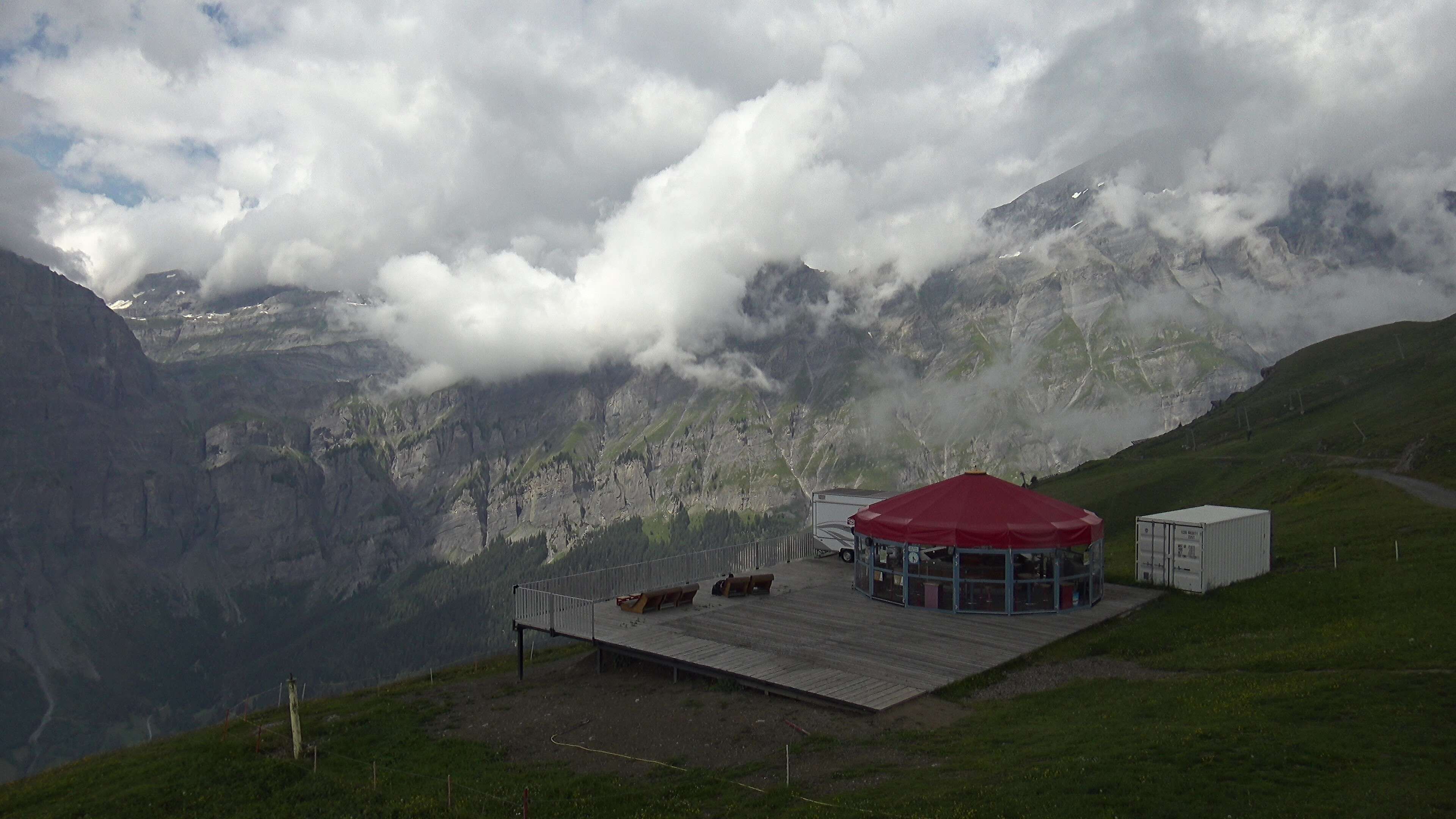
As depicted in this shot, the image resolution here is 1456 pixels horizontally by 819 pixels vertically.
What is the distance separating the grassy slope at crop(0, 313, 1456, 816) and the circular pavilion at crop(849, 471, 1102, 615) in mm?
3123

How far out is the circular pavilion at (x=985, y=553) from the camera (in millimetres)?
34688

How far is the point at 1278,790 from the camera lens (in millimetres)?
15398

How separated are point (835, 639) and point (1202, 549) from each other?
16.7m

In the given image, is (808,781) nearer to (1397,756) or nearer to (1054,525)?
(1397,756)

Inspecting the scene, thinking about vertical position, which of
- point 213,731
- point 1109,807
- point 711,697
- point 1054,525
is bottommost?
point 213,731

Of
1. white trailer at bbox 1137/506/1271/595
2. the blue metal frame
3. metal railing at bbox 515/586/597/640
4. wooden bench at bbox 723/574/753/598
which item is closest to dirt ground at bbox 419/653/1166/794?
metal railing at bbox 515/586/597/640

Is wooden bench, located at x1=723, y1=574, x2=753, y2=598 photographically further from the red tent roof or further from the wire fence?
the wire fence

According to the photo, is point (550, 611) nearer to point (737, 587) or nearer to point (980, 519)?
point (737, 587)

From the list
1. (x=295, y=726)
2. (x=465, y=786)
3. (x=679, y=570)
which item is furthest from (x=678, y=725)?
(x=679, y=570)

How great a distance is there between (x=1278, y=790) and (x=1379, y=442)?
90.5 metres

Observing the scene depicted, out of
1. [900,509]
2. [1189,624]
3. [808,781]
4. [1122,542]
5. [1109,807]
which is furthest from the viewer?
[1122,542]

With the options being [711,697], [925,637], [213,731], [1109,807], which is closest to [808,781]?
[1109,807]

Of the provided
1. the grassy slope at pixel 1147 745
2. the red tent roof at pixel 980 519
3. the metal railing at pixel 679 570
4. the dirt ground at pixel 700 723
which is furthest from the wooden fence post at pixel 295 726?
the red tent roof at pixel 980 519

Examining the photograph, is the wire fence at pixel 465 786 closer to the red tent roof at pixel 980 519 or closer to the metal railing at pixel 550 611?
the metal railing at pixel 550 611
